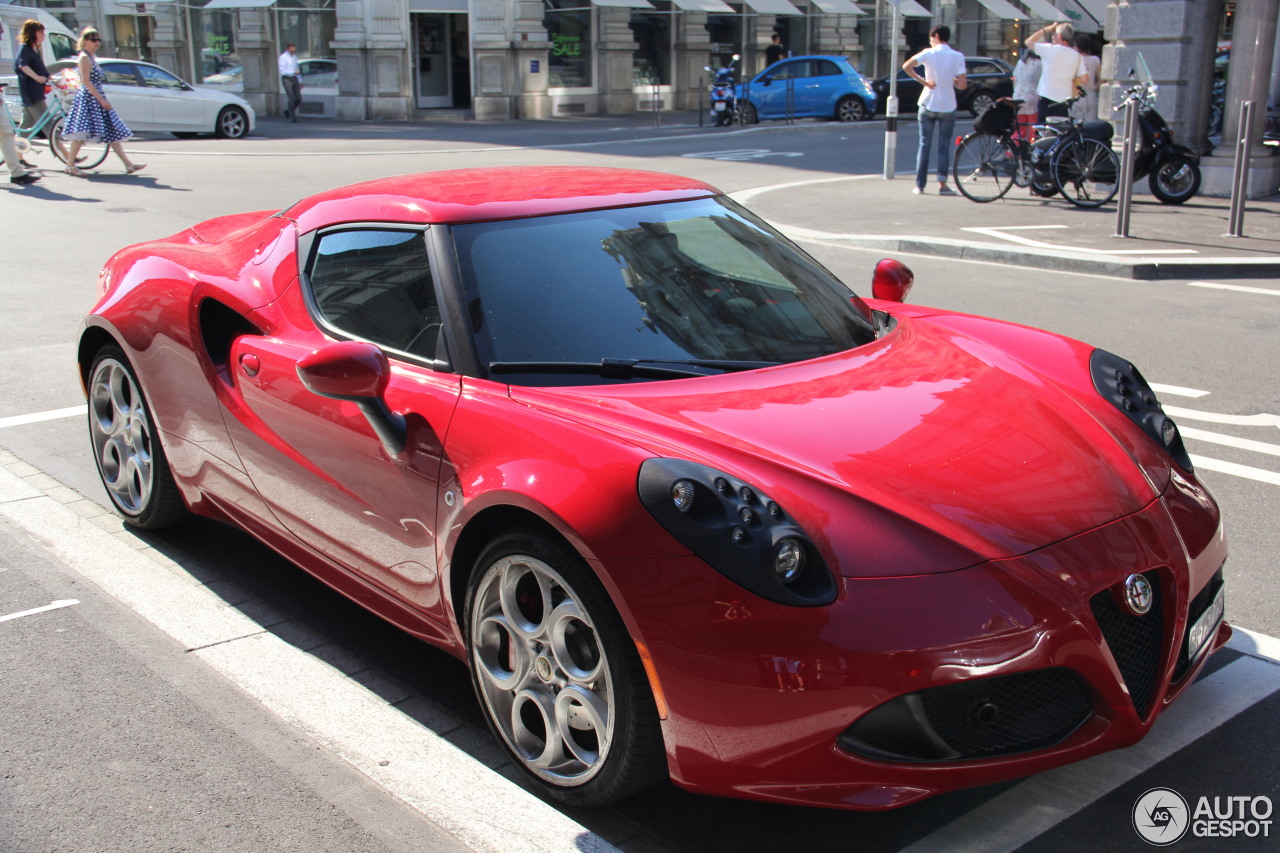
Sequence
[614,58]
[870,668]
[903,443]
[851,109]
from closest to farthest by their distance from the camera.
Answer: [870,668] < [903,443] < [851,109] < [614,58]

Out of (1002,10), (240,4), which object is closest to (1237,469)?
(240,4)

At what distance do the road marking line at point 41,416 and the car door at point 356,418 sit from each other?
3.02m

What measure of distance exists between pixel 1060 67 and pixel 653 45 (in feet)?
73.2

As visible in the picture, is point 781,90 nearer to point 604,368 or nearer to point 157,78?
point 157,78

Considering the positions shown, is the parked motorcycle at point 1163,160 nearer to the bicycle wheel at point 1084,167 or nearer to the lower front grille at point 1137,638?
the bicycle wheel at point 1084,167

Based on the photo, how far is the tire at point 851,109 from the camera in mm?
30156

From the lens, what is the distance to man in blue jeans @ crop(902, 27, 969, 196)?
14.7 m

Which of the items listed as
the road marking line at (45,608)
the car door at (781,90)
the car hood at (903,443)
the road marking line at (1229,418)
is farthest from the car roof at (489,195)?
the car door at (781,90)

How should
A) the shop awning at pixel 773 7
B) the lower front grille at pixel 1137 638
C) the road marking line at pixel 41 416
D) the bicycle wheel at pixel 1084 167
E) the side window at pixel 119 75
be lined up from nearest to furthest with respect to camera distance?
the lower front grille at pixel 1137 638, the road marking line at pixel 41 416, the bicycle wheel at pixel 1084 167, the side window at pixel 119 75, the shop awning at pixel 773 7

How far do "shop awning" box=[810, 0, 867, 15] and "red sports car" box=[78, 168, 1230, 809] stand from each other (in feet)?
120

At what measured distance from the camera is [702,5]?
113 ft

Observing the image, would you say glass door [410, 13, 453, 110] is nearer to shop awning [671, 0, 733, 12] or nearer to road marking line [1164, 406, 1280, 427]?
shop awning [671, 0, 733, 12]

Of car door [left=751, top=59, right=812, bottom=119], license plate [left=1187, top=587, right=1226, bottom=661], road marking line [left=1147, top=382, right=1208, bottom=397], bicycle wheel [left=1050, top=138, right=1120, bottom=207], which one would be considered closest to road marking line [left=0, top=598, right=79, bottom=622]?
license plate [left=1187, top=587, right=1226, bottom=661]

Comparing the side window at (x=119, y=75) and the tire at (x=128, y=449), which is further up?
the side window at (x=119, y=75)
